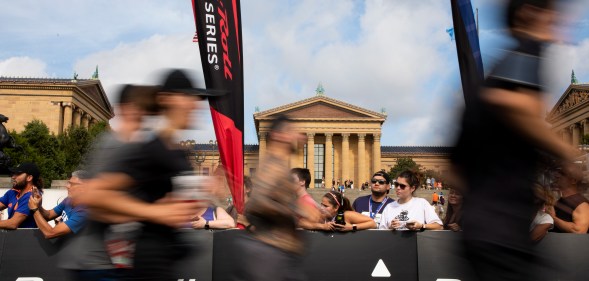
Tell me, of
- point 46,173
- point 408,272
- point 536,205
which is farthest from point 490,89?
point 46,173

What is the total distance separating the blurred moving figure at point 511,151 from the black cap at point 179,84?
1.41 m

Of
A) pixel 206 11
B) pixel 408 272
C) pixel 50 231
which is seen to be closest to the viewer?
pixel 50 231

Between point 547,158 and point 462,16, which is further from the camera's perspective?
point 462,16

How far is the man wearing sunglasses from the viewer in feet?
22.9

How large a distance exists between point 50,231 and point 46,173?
4952 cm

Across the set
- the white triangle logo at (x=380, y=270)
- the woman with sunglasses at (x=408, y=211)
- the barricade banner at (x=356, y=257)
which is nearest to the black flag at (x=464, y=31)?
the woman with sunglasses at (x=408, y=211)

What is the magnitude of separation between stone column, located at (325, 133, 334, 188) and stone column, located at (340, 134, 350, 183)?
2.07 metres

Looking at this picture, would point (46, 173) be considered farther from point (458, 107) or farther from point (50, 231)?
point (458, 107)

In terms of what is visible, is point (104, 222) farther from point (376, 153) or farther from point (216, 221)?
point (376, 153)

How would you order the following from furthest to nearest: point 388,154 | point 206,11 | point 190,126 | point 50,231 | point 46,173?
point 388,154 → point 46,173 → point 206,11 → point 50,231 → point 190,126

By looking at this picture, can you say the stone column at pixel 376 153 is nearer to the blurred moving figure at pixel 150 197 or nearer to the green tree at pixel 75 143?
the green tree at pixel 75 143

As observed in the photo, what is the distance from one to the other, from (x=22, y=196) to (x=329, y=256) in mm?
3697

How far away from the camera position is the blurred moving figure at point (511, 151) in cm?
213

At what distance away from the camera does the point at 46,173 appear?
164ft
